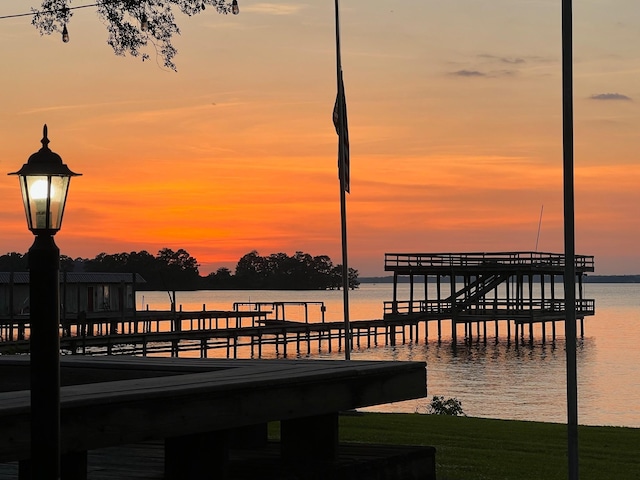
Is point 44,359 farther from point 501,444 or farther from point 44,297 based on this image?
point 501,444

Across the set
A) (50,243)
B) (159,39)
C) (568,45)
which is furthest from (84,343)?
(50,243)

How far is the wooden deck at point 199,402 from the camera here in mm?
7539

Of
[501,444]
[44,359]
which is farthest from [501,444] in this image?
[44,359]

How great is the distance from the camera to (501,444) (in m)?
16.6

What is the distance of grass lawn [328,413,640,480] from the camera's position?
13.9m

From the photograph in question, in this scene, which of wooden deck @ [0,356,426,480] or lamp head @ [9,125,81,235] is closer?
lamp head @ [9,125,81,235]

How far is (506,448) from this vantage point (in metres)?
16.2

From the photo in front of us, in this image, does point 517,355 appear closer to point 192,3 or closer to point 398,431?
point 398,431

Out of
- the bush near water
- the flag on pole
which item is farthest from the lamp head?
the flag on pole

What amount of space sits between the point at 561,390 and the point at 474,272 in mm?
30692

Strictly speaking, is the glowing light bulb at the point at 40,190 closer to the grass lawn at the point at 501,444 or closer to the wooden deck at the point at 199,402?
the wooden deck at the point at 199,402

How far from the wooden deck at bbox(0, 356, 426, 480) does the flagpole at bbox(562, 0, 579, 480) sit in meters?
1.55

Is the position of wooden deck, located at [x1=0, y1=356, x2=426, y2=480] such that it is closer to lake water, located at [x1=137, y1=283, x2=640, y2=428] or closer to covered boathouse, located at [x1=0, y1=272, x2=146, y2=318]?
lake water, located at [x1=137, y1=283, x2=640, y2=428]

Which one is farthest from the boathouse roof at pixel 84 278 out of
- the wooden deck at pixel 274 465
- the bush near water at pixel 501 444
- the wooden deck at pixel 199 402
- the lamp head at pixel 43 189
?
the lamp head at pixel 43 189
